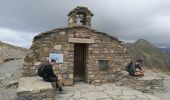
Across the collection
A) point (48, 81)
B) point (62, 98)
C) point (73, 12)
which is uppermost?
point (73, 12)

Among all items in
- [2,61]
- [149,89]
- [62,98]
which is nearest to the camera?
[62,98]

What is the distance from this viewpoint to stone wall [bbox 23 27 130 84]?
1155cm

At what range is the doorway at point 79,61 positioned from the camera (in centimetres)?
1335

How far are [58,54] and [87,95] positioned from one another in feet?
10.2

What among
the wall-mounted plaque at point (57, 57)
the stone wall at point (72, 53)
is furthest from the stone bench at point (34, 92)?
the wall-mounted plaque at point (57, 57)

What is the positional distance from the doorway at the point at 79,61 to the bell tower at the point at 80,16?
132cm

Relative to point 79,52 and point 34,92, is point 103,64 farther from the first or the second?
point 34,92

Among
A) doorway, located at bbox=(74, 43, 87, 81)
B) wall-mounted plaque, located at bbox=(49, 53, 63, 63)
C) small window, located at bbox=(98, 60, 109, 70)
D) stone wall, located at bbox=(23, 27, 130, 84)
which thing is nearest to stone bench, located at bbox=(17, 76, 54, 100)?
stone wall, located at bbox=(23, 27, 130, 84)

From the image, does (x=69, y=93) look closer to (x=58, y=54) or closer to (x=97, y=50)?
(x=58, y=54)

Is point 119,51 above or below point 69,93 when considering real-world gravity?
above

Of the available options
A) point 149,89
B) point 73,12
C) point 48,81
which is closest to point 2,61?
point 73,12

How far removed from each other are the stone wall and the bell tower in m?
0.93

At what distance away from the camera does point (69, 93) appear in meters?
10.4

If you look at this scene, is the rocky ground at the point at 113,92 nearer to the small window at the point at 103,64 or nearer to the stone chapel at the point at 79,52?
the stone chapel at the point at 79,52
